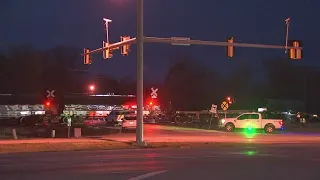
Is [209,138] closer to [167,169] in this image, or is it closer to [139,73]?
[139,73]

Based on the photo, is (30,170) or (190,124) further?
(190,124)

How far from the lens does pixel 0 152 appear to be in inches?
936

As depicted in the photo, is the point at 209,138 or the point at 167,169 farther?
the point at 209,138

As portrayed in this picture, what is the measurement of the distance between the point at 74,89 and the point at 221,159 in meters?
96.9

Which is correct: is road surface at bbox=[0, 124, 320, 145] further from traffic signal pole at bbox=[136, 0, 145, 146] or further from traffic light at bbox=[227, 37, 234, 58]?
traffic light at bbox=[227, 37, 234, 58]

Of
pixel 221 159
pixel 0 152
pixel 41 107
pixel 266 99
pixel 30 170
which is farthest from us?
pixel 266 99

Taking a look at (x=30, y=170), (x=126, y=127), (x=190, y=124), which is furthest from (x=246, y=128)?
(x=30, y=170)

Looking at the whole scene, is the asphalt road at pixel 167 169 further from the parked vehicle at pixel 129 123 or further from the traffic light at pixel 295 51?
the parked vehicle at pixel 129 123

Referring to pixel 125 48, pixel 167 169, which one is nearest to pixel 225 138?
pixel 125 48

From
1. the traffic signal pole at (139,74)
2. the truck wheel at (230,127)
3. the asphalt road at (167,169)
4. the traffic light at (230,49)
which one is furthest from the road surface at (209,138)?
the asphalt road at (167,169)

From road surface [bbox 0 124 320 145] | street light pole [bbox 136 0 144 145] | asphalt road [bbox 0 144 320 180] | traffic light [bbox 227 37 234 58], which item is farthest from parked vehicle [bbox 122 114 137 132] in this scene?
asphalt road [bbox 0 144 320 180]

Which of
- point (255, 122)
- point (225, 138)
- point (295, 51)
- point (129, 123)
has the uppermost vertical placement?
point (295, 51)

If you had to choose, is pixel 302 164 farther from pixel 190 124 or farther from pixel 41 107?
pixel 41 107

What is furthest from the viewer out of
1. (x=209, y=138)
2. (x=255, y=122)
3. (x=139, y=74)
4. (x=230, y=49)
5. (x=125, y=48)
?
(x=255, y=122)
